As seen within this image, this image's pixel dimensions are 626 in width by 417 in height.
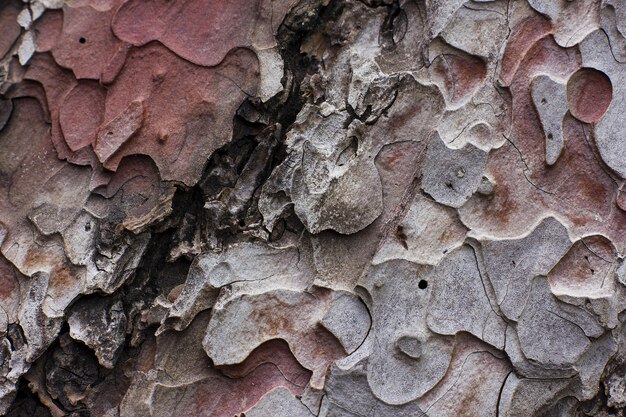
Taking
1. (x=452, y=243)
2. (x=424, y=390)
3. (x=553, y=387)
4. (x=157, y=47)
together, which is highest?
(x=157, y=47)

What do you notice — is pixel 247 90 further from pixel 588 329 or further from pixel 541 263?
pixel 588 329

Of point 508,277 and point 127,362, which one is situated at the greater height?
point 127,362

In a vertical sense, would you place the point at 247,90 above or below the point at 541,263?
above

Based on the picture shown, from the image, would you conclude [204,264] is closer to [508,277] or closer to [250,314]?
[250,314]

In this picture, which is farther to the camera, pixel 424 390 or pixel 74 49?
pixel 74 49

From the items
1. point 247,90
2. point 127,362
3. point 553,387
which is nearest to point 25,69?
point 247,90

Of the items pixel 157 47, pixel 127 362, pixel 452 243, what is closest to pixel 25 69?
pixel 157 47
